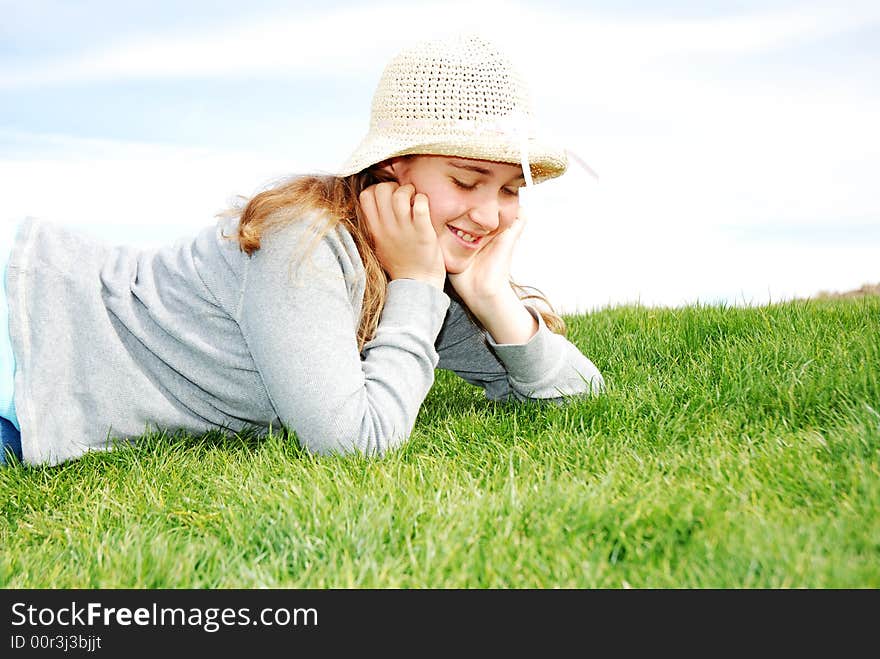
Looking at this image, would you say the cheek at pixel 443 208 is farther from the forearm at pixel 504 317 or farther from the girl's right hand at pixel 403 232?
the forearm at pixel 504 317

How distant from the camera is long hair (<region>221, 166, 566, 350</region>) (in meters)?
2.91

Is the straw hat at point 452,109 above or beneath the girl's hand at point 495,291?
above

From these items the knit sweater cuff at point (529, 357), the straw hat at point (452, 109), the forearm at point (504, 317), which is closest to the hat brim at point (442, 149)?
the straw hat at point (452, 109)

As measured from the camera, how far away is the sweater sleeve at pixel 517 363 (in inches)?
132

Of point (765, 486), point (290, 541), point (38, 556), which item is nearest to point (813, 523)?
point (765, 486)

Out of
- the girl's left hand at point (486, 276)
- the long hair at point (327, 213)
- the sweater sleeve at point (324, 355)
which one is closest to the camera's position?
the sweater sleeve at point (324, 355)

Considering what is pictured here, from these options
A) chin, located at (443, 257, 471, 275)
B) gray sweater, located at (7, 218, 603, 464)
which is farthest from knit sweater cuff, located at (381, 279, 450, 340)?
chin, located at (443, 257, 471, 275)

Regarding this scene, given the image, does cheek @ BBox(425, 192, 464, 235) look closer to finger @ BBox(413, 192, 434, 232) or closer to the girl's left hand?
finger @ BBox(413, 192, 434, 232)

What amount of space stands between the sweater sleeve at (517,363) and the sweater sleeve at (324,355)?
501 mm

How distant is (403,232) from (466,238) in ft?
0.79

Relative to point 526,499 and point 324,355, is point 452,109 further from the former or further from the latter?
point 526,499

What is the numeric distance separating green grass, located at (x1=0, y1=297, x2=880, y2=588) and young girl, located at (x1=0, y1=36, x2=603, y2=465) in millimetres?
150
